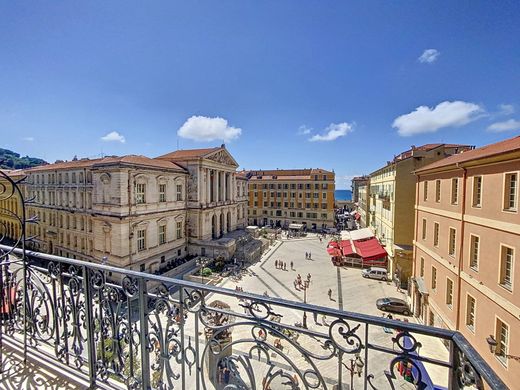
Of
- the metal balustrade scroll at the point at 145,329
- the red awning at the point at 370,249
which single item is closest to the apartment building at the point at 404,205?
the red awning at the point at 370,249

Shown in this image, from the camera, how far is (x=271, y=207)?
52.7 metres

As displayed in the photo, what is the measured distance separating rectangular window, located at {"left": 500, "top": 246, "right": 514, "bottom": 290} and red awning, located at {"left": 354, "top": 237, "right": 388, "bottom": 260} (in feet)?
50.8

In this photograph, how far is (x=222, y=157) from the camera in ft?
114

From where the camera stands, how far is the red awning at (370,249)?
2361cm

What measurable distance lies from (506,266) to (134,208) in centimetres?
2297

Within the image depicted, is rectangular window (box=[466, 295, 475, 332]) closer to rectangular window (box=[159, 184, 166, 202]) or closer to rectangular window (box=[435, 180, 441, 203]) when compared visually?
rectangular window (box=[435, 180, 441, 203])

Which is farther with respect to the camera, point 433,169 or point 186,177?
point 186,177

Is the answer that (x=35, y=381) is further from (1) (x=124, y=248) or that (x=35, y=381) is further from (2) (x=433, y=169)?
(1) (x=124, y=248)

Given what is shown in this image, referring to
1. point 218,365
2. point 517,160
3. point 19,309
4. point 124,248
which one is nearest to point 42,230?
point 124,248

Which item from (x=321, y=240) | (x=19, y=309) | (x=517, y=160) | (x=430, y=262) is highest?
(x=517, y=160)

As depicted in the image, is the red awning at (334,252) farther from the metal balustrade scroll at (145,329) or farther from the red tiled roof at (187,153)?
the metal balustrade scroll at (145,329)

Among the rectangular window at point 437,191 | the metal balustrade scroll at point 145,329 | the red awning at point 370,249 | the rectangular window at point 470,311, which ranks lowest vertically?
the red awning at point 370,249

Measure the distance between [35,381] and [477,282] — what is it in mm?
13337

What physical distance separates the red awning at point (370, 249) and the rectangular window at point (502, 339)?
50.1 ft
